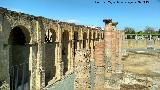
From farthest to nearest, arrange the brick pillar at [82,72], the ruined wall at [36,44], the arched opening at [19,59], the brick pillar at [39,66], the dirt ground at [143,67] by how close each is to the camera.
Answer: the dirt ground at [143,67], the brick pillar at [39,66], the arched opening at [19,59], the ruined wall at [36,44], the brick pillar at [82,72]

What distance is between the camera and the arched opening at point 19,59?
1552 centimetres

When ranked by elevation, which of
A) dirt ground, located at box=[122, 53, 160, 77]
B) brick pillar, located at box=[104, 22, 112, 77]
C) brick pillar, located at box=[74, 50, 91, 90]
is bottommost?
dirt ground, located at box=[122, 53, 160, 77]

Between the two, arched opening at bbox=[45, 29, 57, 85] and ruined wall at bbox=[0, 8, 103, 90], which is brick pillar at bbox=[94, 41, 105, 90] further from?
arched opening at bbox=[45, 29, 57, 85]

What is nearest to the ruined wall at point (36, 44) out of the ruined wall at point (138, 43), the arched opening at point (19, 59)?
the arched opening at point (19, 59)

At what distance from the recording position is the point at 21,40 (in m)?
16.1

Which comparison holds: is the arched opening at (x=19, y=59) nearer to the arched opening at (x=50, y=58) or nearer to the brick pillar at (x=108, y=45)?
the arched opening at (x=50, y=58)

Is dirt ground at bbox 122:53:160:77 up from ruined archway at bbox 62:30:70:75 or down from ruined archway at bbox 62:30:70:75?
down

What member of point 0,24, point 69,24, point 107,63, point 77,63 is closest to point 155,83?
point 107,63

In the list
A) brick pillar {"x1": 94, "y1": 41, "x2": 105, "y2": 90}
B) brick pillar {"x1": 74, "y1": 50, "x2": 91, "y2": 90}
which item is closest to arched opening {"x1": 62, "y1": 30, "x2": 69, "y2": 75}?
brick pillar {"x1": 94, "y1": 41, "x2": 105, "y2": 90}

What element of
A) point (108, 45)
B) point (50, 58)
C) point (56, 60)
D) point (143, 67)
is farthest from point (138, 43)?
point (108, 45)

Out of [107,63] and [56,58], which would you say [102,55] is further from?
[56,58]

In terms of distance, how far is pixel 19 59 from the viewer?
16.5m

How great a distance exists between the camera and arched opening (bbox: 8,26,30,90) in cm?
1552

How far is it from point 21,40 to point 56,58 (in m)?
4.14
